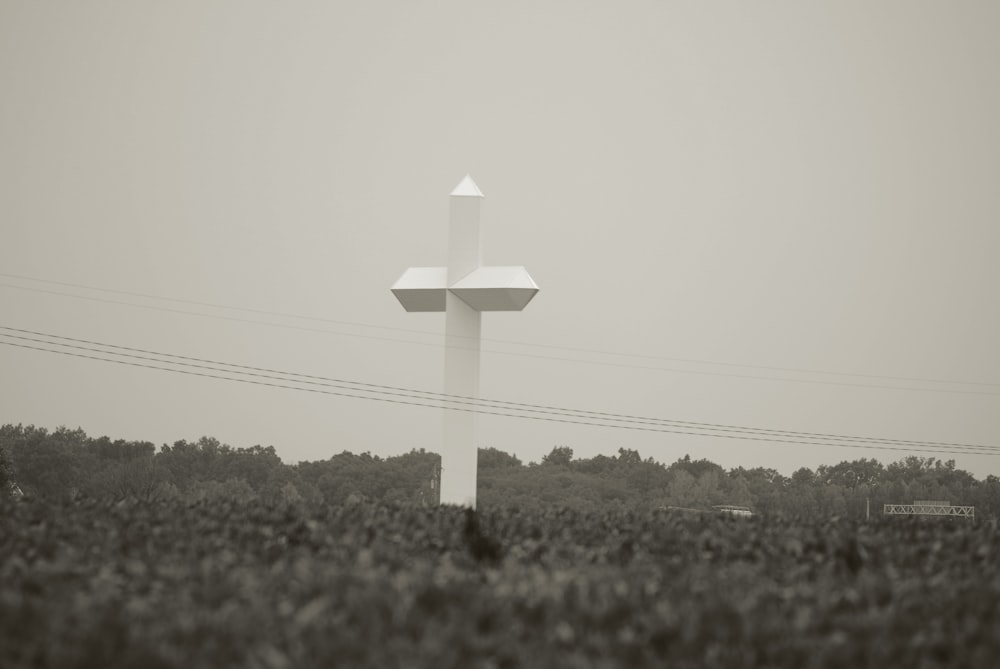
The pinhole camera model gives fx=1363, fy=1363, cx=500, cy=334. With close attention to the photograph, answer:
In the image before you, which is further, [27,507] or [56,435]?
[56,435]

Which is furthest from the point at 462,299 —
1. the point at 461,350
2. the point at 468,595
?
the point at 468,595

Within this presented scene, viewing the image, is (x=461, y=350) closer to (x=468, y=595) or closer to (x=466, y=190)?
(x=466, y=190)

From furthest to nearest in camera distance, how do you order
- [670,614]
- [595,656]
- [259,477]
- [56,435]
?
[56,435], [259,477], [670,614], [595,656]

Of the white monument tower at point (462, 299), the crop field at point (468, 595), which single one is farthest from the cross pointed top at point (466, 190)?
the crop field at point (468, 595)

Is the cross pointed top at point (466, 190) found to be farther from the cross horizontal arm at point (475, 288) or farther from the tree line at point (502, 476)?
the tree line at point (502, 476)

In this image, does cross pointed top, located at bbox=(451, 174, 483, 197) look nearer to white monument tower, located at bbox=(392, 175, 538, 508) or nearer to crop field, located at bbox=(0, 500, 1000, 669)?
white monument tower, located at bbox=(392, 175, 538, 508)

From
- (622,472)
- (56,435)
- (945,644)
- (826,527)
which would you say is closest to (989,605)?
(945,644)

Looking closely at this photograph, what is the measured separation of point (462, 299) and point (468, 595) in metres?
14.0

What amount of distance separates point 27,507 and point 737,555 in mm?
8462

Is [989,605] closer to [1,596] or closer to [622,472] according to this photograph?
[1,596]

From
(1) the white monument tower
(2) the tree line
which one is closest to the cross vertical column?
(1) the white monument tower

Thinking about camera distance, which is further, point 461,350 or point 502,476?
point 502,476

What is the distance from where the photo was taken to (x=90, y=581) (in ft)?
37.4

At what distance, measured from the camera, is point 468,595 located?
36.1ft
